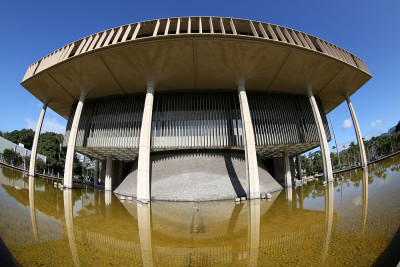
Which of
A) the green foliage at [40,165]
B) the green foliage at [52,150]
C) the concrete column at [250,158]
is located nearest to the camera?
the concrete column at [250,158]

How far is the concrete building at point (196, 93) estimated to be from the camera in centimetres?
1411

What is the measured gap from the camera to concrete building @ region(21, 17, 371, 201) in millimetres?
14109

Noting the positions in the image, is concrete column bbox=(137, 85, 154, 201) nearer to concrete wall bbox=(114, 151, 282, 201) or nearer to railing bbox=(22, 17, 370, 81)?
concrete wall bbox=(114, 151, 282, 201)

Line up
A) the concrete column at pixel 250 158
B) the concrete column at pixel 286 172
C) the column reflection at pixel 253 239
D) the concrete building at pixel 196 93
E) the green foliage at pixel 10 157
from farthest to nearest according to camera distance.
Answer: the green foliage at pixel 10 157 → the concrete column at pixel 286 172 → the concrete building at pixel 196 93 → the concrete column at pixel 250 158 → the column reflection at pixel 253 239

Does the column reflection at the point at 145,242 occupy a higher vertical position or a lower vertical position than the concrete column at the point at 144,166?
lower

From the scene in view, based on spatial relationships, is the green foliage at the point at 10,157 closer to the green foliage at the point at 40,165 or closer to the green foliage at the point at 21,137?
the green foliage at the point at 40,165

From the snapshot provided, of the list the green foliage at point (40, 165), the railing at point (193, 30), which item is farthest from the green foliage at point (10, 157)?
the railing at point (193, 30)

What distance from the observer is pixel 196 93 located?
752 inches

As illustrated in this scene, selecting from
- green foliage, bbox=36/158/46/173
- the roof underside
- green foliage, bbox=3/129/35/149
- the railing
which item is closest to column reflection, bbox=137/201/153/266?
the roof underside

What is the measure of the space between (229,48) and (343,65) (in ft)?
36.5

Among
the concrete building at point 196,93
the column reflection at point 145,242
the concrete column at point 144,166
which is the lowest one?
the column reflection at point 145,242

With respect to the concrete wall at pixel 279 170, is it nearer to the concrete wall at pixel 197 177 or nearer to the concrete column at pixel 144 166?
the concrete wall at pixel 197 177

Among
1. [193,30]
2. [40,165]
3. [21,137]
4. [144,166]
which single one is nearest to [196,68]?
[193,30]

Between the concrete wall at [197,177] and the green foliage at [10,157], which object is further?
the green foliage at [10,157]
